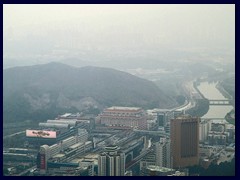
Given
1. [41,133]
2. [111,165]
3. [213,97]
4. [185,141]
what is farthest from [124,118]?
[111,165]

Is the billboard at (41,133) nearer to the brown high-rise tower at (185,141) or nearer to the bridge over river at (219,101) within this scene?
the brown high-rise tower at (185,141)

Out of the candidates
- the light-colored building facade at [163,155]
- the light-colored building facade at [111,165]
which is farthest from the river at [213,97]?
the light-colored building facade at [111,165]

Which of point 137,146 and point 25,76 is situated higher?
point 25,76

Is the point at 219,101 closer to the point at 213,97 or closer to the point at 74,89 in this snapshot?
the point at 213,97
